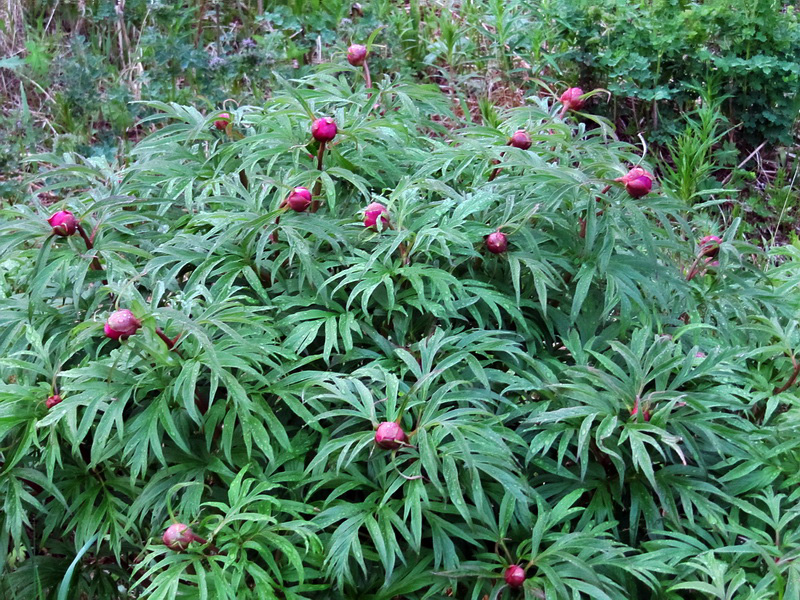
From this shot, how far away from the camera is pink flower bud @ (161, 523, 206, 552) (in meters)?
1.53

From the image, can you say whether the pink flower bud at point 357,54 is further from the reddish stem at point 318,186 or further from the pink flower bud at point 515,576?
the pink flower bud at point 515,576

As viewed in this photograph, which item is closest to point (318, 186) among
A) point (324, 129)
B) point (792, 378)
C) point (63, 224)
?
point (324, 129)

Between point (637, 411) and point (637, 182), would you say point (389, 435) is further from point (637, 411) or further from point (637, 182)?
point (637, 182)

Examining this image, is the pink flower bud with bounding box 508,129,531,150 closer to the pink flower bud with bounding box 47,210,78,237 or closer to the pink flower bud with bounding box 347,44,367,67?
the pink flower bud with bounding box 347,44,367,67

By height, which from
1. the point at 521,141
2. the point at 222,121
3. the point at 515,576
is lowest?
the point at 515,576

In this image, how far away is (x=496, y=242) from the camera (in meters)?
1.91

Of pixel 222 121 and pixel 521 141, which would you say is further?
pixel 222 121

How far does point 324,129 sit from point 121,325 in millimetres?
684

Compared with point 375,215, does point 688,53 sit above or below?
below

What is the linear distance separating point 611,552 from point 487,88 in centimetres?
320

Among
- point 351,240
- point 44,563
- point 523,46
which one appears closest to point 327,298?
point 351,240

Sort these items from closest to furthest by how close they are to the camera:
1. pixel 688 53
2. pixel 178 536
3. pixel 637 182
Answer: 1. pixel 178 536
2. pixel 637 182
3. pixel 688 53

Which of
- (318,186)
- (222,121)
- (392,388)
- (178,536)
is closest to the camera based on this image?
(178,536)

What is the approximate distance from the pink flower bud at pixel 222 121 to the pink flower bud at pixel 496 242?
848 millimetres
